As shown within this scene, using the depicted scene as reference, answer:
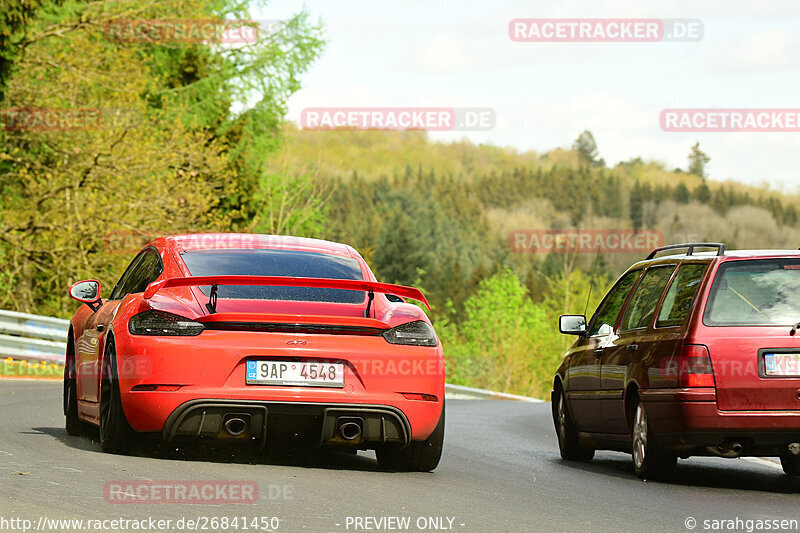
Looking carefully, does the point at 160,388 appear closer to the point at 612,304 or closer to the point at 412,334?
the point at 412,334

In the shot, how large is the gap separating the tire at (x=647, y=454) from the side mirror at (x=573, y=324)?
59.4 inches

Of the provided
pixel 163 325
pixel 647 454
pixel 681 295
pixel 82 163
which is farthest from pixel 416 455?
pixel 82 163

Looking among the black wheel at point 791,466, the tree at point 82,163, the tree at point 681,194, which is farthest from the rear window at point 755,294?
the tree at point 681,194

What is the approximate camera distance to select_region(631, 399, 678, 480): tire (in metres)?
8.97

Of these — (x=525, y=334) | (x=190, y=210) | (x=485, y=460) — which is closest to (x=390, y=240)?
(x=525, y=334)

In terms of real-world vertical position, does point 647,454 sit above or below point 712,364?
below

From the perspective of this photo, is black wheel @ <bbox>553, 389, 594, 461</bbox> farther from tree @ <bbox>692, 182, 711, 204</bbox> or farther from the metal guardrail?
tree @ <bbox>692, 182, 711, 204</bbox>

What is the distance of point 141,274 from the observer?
934 centimetres

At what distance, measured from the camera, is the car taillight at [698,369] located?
27.9ft

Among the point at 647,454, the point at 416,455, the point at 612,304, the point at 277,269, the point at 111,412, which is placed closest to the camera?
the point at 111,412

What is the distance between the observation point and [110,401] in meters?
8.38

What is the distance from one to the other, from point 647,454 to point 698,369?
0.85m

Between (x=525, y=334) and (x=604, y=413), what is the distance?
4784 centimetres

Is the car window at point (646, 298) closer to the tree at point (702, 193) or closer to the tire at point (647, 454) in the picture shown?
the tire at point (647, 454)
